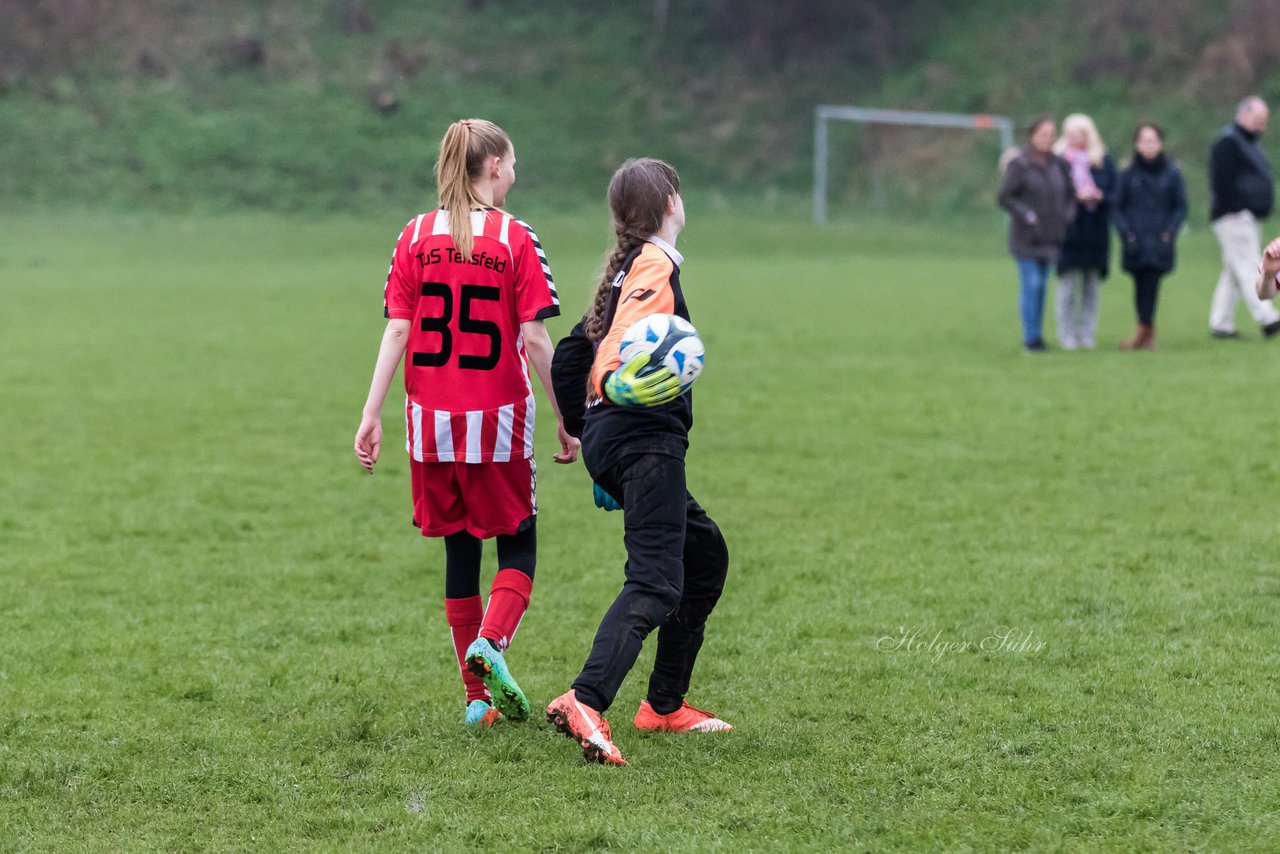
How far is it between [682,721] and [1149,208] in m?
11.2

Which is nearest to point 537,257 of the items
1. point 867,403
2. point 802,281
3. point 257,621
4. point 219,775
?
point 219,775

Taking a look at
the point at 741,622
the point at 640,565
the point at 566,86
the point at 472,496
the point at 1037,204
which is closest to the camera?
the point at 640,565

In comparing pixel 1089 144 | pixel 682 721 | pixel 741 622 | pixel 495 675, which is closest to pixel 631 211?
pixel 495 675

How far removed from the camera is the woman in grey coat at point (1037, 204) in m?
14.2

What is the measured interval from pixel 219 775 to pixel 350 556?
10.5 feet

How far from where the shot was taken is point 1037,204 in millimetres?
14172

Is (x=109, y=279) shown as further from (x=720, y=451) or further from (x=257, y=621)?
(x=257, y=621)

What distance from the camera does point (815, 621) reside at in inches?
242

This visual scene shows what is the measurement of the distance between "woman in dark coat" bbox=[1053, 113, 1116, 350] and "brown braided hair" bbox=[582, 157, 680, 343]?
10.9 meters

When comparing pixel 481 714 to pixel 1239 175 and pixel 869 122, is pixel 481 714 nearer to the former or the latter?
pixel 1239 175

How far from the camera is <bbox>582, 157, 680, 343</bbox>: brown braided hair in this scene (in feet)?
14.6

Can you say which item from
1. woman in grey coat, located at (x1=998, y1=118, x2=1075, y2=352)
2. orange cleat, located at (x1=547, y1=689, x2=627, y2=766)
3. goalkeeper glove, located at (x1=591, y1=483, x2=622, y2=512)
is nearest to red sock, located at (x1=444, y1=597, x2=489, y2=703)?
goalkeeper glove, located at (x1=591, y1=483, x2=622, y2=512)

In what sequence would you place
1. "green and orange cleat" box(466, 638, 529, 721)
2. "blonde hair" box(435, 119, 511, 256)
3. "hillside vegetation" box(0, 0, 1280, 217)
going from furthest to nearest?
"hillside vegetation" box(0, 0, 1280, 217)
"blonde hair" box(435, 119, 511, 256)
"green and orange cleat" box(466, 638, 529, 721)

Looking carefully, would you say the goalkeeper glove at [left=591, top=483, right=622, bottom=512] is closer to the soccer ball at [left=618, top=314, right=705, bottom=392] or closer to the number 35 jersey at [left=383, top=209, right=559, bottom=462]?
the number 35 jersey at [left=383, top=209, right=559, bottom=462]
